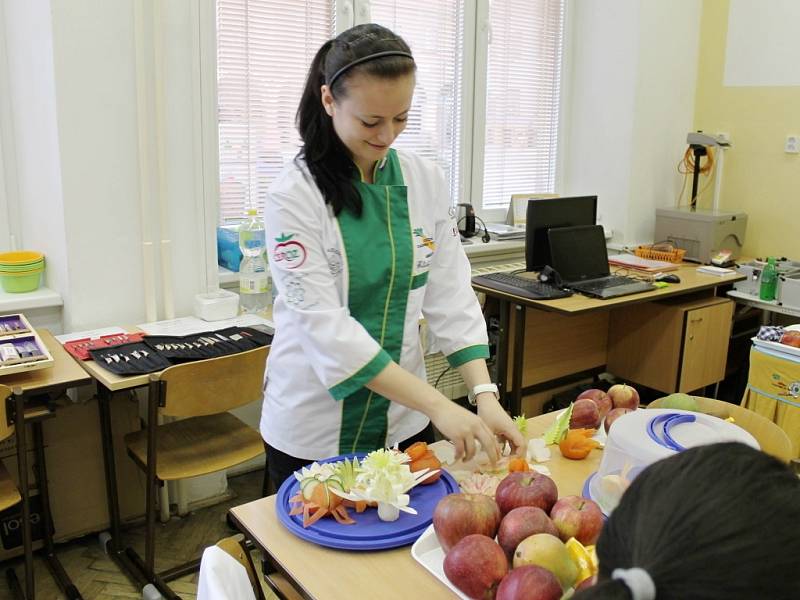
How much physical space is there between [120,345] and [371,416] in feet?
3.82

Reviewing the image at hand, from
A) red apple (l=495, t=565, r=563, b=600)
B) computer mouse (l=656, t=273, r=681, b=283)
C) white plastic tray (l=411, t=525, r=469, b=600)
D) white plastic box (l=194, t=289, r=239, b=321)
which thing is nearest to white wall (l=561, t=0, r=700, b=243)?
computer mouse (l=656, t=273, r=681, b=283)

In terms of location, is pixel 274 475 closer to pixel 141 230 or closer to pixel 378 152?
pixel 378 152

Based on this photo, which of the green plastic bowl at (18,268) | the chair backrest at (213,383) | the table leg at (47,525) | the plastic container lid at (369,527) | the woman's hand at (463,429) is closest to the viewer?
the plastic container lid at (369,527)

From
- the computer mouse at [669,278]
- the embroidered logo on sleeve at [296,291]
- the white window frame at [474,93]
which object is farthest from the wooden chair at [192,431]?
the computer mouse at [669,278]

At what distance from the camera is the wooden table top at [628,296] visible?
299 centimetres

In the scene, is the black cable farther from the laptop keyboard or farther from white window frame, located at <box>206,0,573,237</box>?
the laptop keyboard

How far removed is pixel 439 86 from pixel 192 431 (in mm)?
2129

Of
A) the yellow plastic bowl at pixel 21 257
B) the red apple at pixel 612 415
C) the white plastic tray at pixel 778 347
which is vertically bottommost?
the white plastic tray at pixel 778 347

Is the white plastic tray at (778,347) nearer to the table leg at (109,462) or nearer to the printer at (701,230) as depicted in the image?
the printer at (701,230)

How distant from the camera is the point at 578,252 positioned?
335 cm

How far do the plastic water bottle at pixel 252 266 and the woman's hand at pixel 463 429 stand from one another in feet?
5.69

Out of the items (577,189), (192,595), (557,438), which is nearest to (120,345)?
(192,595)

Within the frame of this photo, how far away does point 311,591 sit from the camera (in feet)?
3.39

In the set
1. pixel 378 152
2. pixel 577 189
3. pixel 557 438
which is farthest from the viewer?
pixel 577 189
